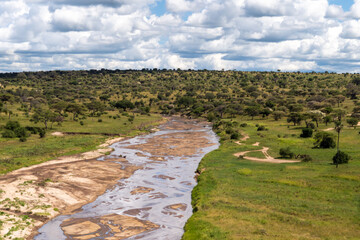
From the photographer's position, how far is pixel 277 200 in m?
38.6

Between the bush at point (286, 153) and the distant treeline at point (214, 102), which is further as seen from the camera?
the distant treeline at point (214, 102)

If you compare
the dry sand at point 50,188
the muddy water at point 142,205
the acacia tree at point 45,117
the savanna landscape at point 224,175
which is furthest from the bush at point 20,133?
the muddy water at point 142,205

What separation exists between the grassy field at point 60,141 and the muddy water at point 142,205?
10553 mm

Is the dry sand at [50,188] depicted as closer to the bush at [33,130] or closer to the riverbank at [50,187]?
the riverbank at [50,187]

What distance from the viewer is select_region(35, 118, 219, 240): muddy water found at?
33781mm

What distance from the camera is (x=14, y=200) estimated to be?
130 ft

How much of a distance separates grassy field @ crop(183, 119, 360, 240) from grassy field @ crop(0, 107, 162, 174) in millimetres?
30947

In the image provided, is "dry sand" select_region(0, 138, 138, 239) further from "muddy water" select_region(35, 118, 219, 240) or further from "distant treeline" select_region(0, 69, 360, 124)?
"distant treeline" select_region(0, 69, 360, 124)

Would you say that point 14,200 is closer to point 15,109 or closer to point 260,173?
point 260,173

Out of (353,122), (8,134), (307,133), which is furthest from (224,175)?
(353,122)

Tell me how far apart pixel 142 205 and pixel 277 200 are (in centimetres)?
1663

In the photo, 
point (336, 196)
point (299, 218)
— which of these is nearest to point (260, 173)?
point (336, 196)

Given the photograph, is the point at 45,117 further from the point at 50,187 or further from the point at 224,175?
the point at 224,175

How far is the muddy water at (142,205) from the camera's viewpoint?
111 feet
